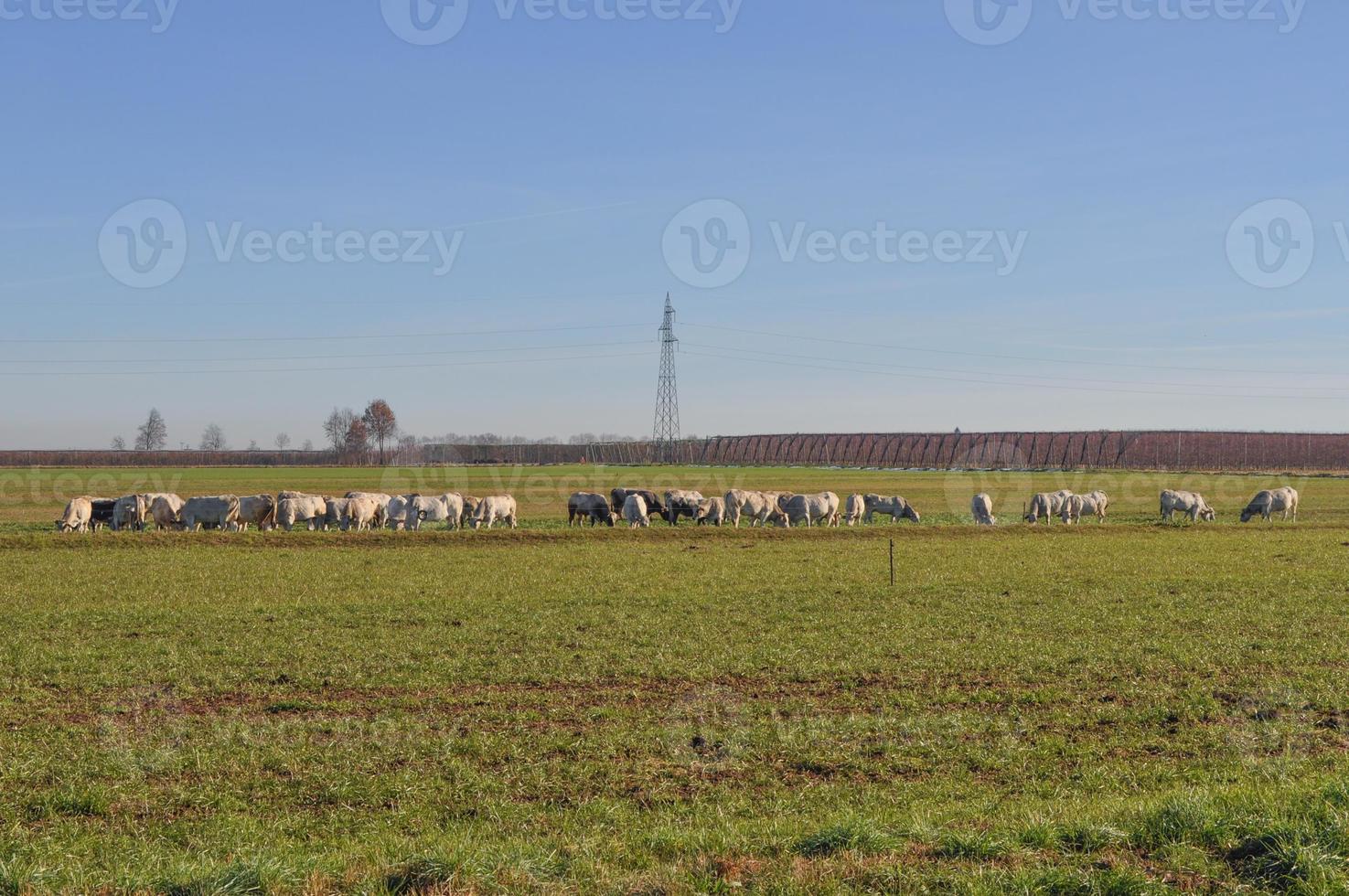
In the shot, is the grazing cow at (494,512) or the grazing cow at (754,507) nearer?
the grazing cow at (494,512)

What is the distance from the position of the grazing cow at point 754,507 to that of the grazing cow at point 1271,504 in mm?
21332

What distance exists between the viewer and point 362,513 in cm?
4750

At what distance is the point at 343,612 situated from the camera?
20.2 metres

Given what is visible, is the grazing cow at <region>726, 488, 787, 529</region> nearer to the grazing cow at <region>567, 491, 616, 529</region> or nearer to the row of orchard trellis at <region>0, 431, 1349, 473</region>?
the grazing cow at <region>567, 491, 616, 529</region>

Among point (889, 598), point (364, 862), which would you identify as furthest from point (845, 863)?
point (889, 598)

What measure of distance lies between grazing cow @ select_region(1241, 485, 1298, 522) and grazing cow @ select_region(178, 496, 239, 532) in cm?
4455

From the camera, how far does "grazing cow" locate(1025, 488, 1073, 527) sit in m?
50.5

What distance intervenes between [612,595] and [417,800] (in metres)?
13.3

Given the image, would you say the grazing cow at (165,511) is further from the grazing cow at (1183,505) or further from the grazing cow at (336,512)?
the grazing cow at (1183,505)

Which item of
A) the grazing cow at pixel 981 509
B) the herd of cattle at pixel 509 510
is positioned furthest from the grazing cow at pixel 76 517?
the grazing cow at pixel 981 509

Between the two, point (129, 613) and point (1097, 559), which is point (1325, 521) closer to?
point (1097, 559)

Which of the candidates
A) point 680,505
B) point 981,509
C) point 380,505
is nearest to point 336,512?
point 380,505

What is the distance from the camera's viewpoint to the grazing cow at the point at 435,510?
4778 cm

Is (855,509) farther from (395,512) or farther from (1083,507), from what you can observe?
(395,512)
